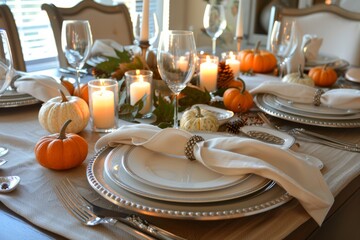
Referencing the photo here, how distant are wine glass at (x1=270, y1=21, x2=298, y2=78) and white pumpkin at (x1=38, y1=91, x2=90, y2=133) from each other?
2.20 feet

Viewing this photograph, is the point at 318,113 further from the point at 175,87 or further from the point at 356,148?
the point at 175,87

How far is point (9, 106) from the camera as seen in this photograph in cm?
97

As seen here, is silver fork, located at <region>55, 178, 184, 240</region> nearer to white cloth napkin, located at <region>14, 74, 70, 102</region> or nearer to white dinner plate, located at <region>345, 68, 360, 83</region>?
white cloth napkin, located at <region>14, 74, 70, 102</region>

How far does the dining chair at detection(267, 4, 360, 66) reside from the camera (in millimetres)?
1992

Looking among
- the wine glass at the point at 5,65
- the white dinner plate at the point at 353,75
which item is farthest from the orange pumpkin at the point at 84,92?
the white dinner plate at the point at 353,75

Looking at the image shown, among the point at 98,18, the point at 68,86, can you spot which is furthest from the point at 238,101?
the point at 98,18

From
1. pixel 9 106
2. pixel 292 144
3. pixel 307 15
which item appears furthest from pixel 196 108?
pixel 307 15

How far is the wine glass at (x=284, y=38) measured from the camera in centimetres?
121

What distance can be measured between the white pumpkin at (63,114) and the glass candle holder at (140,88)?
0.16m

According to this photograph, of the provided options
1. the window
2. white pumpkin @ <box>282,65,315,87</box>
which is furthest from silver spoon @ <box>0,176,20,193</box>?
the window

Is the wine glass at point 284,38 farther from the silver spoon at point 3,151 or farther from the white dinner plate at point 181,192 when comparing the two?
the silver spoon at point 3,151

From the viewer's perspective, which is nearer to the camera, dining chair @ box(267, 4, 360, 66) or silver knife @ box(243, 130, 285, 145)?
silver knife @ box(243, 130, 285, 145)

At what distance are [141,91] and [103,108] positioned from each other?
5.7 inches

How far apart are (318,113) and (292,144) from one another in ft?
0.70
